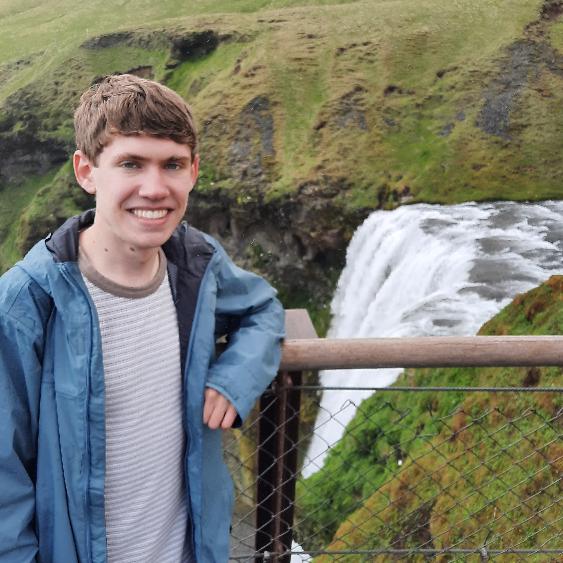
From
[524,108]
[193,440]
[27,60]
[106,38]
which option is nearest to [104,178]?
[193,440]

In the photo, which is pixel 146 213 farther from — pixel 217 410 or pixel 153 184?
pixel 217 410

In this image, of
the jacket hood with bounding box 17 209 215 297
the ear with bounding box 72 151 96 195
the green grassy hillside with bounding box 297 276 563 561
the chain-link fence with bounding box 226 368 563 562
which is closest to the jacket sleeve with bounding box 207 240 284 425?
the jacket hood with bounding box 17 209 215 297

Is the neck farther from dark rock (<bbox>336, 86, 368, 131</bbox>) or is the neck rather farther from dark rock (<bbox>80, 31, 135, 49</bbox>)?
dark rock (<bbox>80, 31, 135, 49</bbox>)

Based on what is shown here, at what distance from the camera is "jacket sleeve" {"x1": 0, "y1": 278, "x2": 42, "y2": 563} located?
7.06ft

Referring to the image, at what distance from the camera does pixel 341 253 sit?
2330cm

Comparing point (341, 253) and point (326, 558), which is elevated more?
point (341, 253)

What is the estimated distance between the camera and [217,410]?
2572mm

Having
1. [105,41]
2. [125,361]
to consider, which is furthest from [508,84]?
[105,41]

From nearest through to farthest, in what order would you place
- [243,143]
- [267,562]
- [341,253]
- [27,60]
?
[267,562]
[341,253]
[243,143]
[27,60]

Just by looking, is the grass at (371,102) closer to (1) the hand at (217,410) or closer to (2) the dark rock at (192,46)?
(2) the dark rock at (192,46)

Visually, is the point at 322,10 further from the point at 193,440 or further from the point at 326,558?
the point at 193,440

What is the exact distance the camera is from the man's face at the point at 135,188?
2320 millimetres

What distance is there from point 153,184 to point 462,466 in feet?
20.3

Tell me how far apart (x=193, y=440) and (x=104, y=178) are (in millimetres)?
1088
